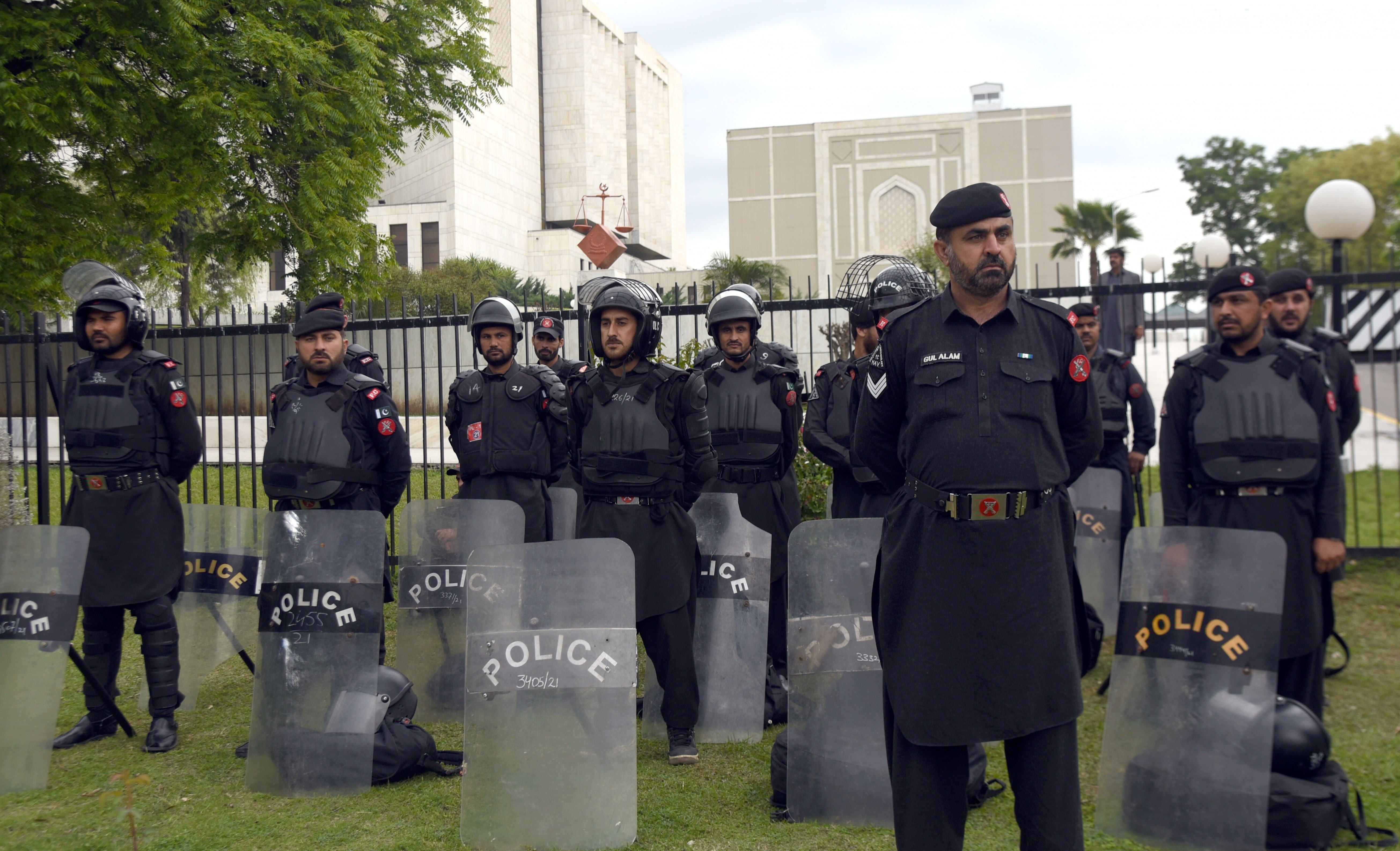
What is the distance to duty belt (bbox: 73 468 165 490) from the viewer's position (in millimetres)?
5484

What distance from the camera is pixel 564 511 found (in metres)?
7.18

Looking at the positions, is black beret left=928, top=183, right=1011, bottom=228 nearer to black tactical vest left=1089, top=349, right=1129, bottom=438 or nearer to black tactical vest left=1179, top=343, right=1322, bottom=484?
black tactical vest left=1179, top=343, right=1322, bottom=484

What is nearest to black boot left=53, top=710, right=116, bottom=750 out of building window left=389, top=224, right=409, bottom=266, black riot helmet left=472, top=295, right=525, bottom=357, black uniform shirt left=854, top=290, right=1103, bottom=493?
black riot helmet left=472, top=295, right=525, bottom=357

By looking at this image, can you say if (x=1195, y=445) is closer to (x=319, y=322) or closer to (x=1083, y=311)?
(x=1083, y=311)

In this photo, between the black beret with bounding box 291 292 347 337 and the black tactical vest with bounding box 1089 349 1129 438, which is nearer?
→ the black beret with bounding box 291 292 347 337

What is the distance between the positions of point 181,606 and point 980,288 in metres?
5.03

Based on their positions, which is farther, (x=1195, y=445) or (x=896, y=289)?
(x=896, y=289)

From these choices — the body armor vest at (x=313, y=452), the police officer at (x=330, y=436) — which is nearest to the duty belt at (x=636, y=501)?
the police officer at (x=330, y=436)

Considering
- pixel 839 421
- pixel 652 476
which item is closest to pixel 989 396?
pixel 652 476

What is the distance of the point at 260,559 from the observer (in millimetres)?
6277

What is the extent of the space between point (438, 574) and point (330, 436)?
893 millimetres

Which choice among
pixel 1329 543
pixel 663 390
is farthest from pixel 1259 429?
pixel 663 390

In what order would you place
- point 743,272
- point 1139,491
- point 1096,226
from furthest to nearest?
point 1096,226 < point 743,272 < point 1139,491

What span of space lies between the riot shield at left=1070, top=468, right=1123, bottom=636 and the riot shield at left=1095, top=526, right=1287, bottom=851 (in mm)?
2814
